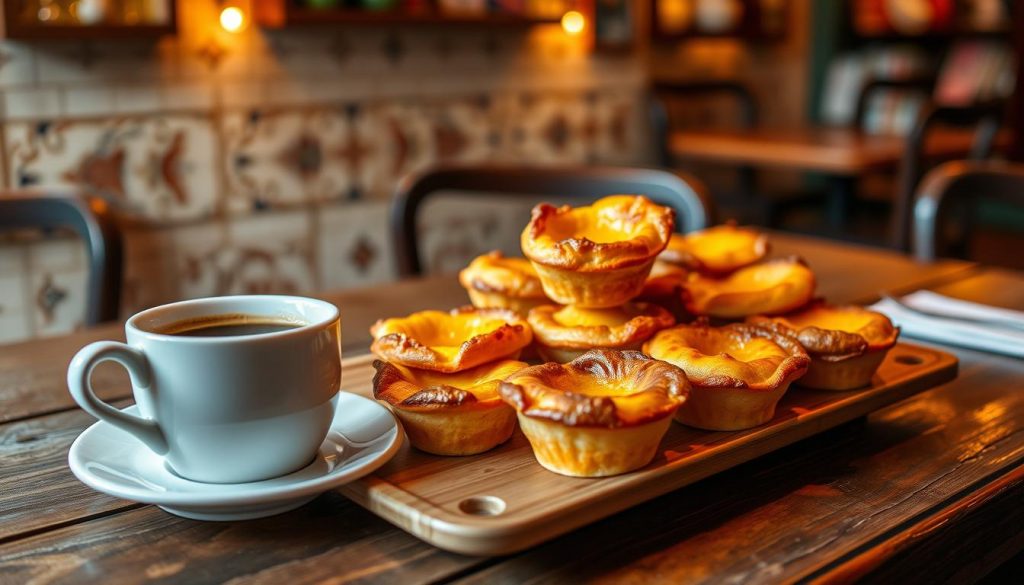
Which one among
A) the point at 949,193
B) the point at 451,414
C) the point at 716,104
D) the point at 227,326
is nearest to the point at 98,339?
the point at 227,326

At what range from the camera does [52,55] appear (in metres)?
2.69

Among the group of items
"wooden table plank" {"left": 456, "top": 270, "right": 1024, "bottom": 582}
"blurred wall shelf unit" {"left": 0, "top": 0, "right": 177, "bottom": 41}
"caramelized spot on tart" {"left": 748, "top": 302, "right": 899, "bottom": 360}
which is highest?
"blurred wall shelf unit" {"left": 0, "top": 0, "right": 177, "bottom": 41}

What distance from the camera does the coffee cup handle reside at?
0.66 metres

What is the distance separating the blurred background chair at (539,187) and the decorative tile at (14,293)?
1419 mm

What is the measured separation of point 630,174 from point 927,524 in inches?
49.0

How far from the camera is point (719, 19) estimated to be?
171 inches

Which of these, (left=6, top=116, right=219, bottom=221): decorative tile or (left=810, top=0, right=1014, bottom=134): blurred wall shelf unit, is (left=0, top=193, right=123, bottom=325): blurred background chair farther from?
(left=810, top=0, right=1014, bottom=134): blurred wall shelf unit

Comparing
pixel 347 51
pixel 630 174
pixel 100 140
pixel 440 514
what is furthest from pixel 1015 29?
pixel 440 514

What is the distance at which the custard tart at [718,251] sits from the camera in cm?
106

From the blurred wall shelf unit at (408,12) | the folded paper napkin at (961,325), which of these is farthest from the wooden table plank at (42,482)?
the blurred wall shelf unit at (408,12)

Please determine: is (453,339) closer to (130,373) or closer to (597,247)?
(597,247)

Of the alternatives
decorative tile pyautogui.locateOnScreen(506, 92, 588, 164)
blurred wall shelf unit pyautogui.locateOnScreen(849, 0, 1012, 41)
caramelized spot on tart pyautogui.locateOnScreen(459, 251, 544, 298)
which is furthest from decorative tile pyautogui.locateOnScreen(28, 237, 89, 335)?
blurred wall shelf unit pyautogui.locateOnScreen(849, 0, 1012, 41)

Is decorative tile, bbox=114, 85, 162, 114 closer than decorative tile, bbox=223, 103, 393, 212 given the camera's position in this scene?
Yes

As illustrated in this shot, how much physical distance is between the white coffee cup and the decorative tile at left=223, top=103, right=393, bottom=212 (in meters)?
2.50
